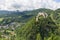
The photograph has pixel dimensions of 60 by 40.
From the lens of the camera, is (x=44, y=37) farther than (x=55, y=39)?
Yes

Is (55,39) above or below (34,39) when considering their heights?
above

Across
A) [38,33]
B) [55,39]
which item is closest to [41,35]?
[38,33]

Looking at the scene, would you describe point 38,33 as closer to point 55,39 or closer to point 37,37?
point 37,37

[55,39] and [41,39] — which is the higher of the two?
[55,39]

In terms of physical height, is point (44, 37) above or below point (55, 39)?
below

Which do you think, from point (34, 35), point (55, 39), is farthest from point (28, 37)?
point (55, 39)

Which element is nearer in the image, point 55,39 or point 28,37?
point 55,39

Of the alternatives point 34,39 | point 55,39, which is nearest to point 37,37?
point 34,39

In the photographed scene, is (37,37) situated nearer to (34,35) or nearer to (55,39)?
(34,35)
